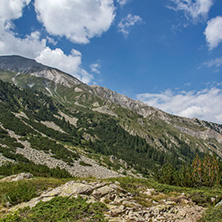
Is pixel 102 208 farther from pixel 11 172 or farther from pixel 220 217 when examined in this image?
pixel 11 172

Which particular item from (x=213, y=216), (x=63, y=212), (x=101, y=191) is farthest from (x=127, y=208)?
(x=213, y=216)

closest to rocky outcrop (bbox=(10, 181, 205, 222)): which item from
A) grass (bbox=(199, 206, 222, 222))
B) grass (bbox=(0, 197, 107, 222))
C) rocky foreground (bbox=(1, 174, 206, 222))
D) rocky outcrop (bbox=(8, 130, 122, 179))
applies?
rocky foreground (bbox=(1, 174, 206, 222))

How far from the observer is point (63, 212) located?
37.8ft

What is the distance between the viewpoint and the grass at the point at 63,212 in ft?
36.2

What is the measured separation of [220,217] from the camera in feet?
40.7

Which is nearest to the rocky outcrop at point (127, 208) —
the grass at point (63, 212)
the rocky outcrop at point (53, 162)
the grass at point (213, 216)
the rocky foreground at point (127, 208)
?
the rocky foreground at point (127, 208)

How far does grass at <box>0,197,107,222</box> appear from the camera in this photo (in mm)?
11039

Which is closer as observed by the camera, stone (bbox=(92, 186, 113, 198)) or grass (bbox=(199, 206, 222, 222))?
grass (bbox=(199, 206, 222, 222))

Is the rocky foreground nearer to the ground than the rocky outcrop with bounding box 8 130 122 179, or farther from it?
farther from it

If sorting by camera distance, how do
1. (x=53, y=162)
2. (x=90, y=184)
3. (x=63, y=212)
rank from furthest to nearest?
(x=53, y=162)
(x=90, y=184)
(x=63, y=212)

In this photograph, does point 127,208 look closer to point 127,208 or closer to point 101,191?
point 127,208

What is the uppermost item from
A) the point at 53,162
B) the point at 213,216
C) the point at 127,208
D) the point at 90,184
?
the point at 213,216

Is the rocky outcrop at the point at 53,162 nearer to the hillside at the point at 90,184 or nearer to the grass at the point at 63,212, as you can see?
the hillside at the point at 90,184

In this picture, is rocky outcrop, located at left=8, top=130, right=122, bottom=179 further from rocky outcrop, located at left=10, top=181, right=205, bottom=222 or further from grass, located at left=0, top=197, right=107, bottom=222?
grass, located at left=0, top=197, right=107, bottom=222
